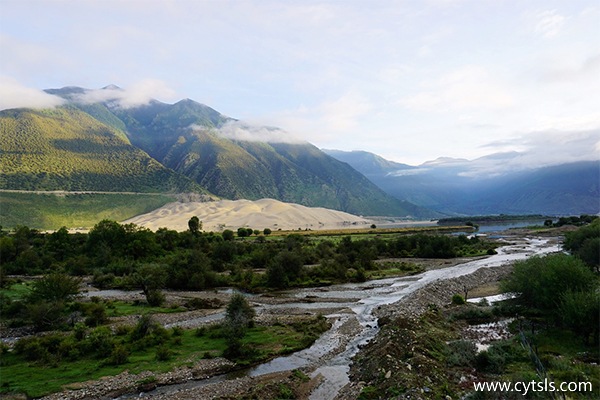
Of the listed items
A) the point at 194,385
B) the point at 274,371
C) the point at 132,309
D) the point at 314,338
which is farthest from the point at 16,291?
the point at 274,371

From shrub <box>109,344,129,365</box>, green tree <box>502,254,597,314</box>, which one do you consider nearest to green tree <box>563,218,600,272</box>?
green tree <box>502,254,597,314</box>

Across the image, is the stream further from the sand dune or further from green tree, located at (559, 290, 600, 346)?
the sand dune

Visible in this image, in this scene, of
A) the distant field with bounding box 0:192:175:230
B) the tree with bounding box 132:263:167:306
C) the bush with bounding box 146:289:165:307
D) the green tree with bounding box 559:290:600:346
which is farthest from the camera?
the distant field with bounding box 0:192:175:230

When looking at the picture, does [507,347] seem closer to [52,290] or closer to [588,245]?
[52,290]

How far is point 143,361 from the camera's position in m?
20.7

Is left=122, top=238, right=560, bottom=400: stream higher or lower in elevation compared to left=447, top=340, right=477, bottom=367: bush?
lower

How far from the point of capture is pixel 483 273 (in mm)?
51656

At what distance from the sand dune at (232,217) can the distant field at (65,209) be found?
8.75m

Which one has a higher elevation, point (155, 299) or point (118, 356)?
point (118, 356)

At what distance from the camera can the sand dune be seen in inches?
6058

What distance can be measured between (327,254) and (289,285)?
20929 mm

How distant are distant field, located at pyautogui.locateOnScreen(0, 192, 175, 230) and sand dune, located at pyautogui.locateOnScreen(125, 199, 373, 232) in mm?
8752

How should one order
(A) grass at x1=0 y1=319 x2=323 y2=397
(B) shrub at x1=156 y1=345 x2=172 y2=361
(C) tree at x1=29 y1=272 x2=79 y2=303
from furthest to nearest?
(C) tree at x1=29 y1=272 x2=79 y2=303 → (B) shrub at x1=156 y1=345 x2=172 y2=361 → (A) grass at x1=0 y1=319 x2=323 y2=397

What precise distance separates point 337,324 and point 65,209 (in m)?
150
